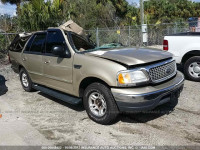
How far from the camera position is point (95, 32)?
45.9ft

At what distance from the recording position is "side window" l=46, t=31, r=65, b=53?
4.49 m

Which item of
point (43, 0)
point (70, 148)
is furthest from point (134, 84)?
point (43, 0)

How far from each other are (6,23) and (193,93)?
1471cm

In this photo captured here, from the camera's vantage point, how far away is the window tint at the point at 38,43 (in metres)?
5.03

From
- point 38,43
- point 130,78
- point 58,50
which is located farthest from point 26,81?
point 130,78

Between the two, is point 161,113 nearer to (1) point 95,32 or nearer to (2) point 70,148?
(2) point 70,148

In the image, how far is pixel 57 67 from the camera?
4449mm

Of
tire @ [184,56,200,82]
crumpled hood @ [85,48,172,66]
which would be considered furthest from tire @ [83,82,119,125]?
tire @ [184,56,200,82]

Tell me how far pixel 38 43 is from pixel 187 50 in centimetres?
420

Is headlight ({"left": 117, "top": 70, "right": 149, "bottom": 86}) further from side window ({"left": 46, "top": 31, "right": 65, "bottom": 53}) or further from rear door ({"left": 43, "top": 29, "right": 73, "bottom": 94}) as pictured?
side window ({"left": 46, "top": 31, "right": 65, "bottom": 53})

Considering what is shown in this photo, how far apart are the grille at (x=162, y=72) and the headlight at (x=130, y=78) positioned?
0.74 feet

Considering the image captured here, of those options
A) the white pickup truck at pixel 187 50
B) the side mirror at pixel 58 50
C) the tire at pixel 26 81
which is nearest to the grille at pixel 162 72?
the side mirror at pixel 58 50

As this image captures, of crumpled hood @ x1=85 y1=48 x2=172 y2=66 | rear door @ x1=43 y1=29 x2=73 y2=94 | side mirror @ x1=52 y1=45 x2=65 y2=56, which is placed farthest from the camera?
rear door @ x1=43 y1=29 x2=73 y2=94

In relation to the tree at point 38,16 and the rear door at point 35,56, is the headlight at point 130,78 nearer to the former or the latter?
the rear door at point 35,56
